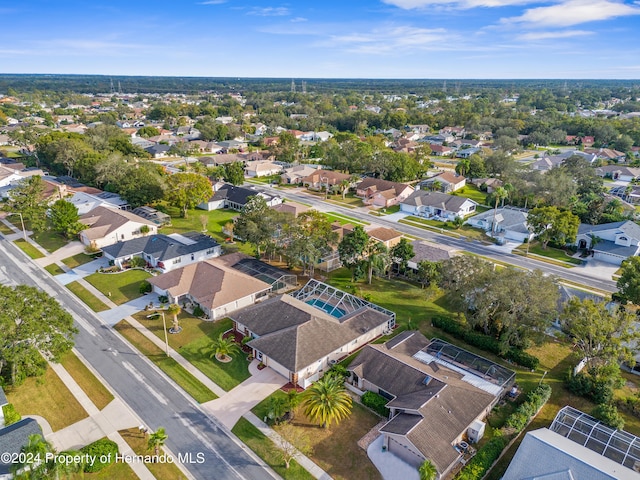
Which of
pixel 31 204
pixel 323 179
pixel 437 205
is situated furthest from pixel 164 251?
pixel 437 205

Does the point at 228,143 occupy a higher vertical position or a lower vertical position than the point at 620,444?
higher

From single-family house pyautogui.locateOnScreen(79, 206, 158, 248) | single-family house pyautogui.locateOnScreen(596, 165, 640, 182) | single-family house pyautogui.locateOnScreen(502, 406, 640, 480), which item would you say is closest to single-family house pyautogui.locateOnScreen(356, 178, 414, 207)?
single-family house pyautogui.locateOnScreen(79, 206, 158, 248)

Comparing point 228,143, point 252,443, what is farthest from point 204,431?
point 228,143

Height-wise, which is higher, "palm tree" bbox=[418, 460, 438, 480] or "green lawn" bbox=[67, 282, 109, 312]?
"palm tree" bbox=[418, 460, 438, 480]

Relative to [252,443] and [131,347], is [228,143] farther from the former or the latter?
[252,443]

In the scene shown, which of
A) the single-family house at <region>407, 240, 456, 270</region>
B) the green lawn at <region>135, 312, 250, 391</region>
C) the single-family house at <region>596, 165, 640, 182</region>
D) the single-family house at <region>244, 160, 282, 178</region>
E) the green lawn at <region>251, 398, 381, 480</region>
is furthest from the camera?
the single-family house at <region>244, 160, 282, 178</region>

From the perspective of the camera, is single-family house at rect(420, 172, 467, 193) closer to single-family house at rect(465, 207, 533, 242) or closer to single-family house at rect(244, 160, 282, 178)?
single-family house at rect(465, 207, 533, 242)

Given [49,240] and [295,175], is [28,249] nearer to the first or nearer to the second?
[49,240]
